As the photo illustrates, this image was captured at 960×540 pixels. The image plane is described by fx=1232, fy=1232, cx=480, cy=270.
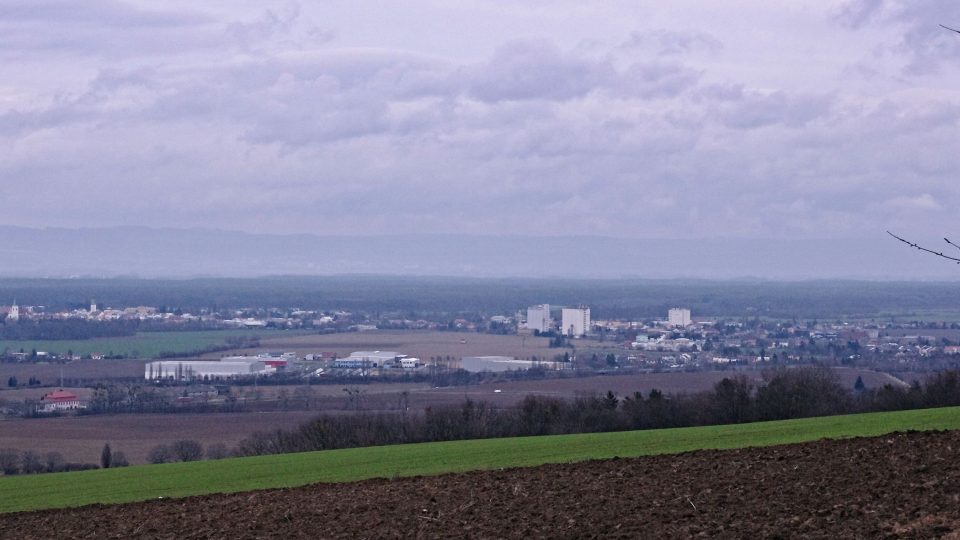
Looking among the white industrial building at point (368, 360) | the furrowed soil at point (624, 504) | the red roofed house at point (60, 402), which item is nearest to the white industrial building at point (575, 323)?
the white industrial building at point (368, 360)

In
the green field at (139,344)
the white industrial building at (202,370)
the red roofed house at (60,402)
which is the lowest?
the red roofed house at (60,402)

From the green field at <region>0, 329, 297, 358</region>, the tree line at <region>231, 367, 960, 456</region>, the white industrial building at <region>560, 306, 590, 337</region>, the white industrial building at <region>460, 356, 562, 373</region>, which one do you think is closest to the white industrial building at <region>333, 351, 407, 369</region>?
the white industrial building at <region>460, 356, 562, 373</region>

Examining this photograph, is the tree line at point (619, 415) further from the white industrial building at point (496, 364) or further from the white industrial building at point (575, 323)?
the white industrial building at point (575, 323)

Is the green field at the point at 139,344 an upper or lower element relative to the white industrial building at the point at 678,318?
lower

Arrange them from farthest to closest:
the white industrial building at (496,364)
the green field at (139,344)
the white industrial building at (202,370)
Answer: the green field at (139,344), the white industrial building at (496,364), the white industrial building at (202,370)

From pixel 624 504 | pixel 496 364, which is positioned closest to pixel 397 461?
pixel 624 504

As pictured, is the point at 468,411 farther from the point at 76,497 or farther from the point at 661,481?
the point at 661,481

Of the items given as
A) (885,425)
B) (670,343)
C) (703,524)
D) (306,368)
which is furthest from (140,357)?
(703,524)
